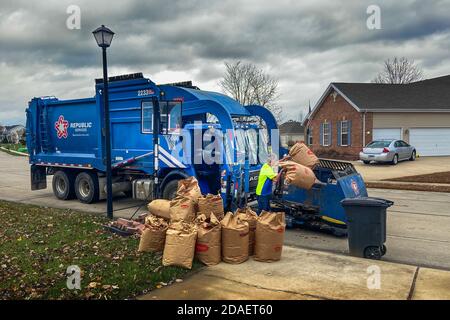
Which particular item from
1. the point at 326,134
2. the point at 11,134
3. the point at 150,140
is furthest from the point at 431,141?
the point at 11,134

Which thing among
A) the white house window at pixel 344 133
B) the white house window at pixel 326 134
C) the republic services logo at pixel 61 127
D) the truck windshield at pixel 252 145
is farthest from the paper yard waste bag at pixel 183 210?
the white house window at pixel 326 134

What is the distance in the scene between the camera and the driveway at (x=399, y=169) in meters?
18.9

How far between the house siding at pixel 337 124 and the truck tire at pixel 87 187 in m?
20.6

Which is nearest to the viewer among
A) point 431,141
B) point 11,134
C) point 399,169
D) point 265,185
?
point 265,185

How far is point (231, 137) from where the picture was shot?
28.7 feet

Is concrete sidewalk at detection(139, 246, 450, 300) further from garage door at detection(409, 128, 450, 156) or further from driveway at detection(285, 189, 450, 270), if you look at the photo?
garage door at detection(409, 128, 450, 156)

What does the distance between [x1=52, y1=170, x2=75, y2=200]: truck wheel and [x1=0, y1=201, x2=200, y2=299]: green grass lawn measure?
12.6 feet

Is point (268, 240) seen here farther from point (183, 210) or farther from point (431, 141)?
point (431, 141)

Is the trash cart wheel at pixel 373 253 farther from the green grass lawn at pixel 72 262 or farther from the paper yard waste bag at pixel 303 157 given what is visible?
the green grass lawn at pixel 72 262

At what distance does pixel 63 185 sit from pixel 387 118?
73.5 feet

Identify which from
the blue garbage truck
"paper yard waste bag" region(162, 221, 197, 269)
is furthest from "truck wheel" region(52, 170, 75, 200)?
"paper yard waste bag" region(162, 221, 197, 269)

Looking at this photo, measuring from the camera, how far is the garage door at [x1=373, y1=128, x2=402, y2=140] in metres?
28.4

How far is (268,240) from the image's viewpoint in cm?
616
